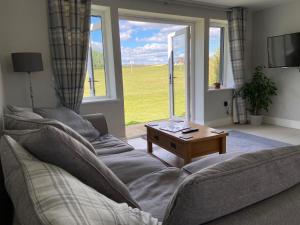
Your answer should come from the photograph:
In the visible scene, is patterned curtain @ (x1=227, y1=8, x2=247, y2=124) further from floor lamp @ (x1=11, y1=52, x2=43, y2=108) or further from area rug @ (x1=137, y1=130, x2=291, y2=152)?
floor lamp @ (x1=11, y1=52, x2=43, y2=108)

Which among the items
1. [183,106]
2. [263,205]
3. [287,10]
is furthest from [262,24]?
[263,205]

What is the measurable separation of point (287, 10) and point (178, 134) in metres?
3.46

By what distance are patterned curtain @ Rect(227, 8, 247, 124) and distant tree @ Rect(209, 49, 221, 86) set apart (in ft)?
1.02

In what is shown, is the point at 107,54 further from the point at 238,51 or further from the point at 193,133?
the point at 238,51

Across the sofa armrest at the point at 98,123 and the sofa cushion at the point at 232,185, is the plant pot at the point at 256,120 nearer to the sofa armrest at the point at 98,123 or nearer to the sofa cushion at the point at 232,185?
the sofa armrest at the point at 98,123

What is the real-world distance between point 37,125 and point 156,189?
75 centimetres

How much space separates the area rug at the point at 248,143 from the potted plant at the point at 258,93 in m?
0.93

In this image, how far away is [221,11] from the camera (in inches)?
170

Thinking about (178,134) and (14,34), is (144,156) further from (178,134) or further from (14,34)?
(14,34)

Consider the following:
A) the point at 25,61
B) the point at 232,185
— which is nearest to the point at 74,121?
the point at 25,61

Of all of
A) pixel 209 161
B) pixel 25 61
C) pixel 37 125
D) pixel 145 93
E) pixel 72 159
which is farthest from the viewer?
pixel 145 93

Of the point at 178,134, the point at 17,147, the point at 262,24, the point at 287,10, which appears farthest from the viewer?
the point at 262,24

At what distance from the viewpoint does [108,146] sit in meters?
2.17

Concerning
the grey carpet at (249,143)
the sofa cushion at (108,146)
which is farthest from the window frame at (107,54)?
the grey carpet at (249,143)
